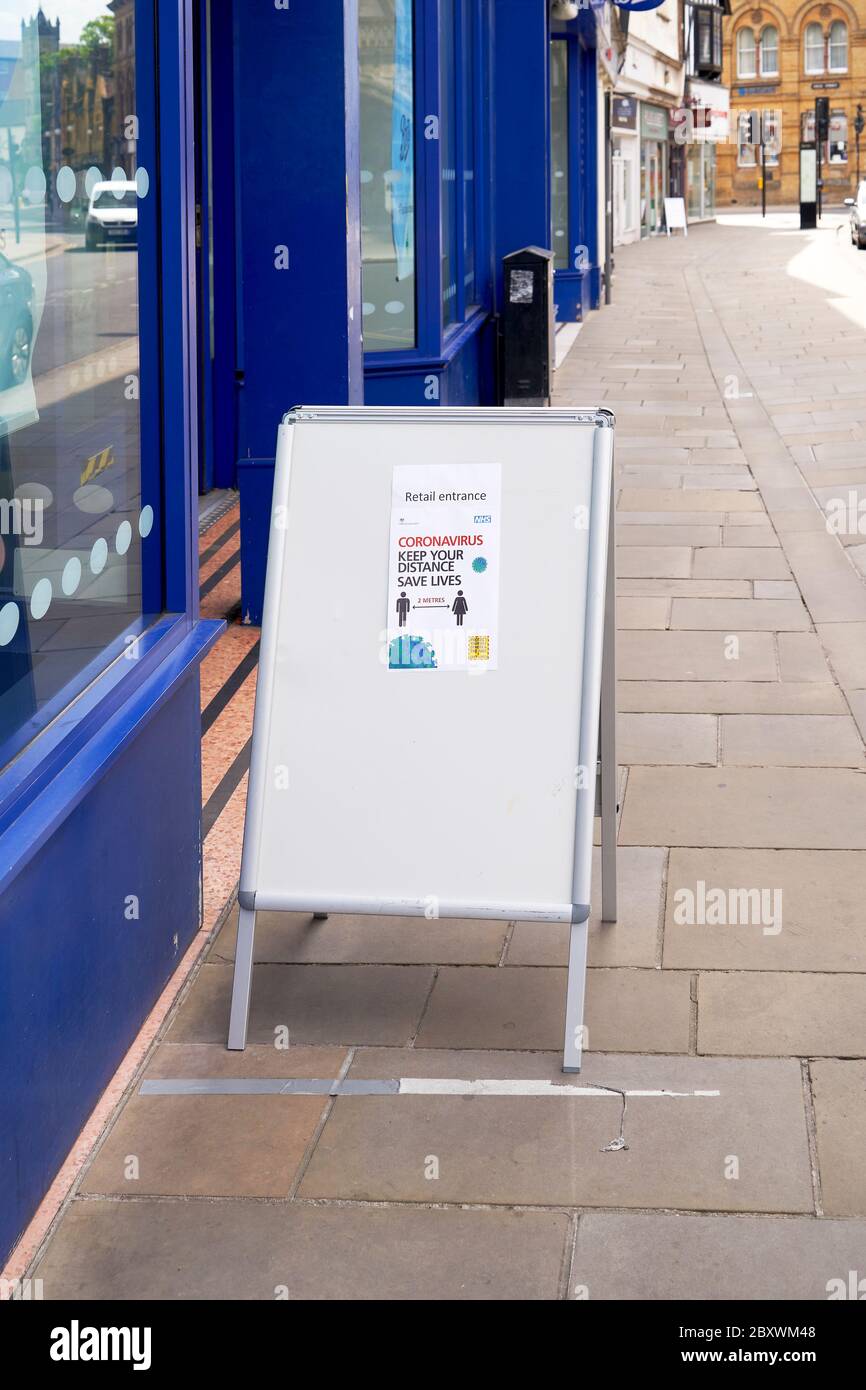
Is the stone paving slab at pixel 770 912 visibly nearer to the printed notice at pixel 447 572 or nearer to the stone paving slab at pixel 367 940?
the stone paving slab at pixel 367 940

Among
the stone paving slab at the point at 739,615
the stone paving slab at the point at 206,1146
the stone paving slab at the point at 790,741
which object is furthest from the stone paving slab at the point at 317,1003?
the stone paving slab at the point at 739,615

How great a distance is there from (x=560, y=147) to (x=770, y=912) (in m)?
18.1

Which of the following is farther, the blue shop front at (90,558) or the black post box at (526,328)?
the black post box at (526,328)

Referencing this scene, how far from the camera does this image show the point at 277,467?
357cm

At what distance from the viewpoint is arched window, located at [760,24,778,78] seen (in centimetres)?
7206

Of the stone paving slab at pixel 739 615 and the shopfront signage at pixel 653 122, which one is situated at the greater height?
the shopfront signage at pixel 653 122

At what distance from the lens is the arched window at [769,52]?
72.1 metres

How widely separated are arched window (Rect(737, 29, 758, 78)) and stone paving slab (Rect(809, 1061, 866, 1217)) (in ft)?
248

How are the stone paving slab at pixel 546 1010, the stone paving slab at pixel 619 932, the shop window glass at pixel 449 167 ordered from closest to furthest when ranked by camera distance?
the stone paving slab at pixel 546 1010, the stone paving slab at pixel 619 932, the shop window glass at pixel 449 167

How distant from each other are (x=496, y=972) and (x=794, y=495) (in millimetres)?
6208

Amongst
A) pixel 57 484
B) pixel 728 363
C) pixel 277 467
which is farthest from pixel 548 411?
pixel 728 363

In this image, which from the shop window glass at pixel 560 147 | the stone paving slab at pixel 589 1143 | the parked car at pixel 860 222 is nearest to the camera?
the stone paving slab at pixel 589 1143

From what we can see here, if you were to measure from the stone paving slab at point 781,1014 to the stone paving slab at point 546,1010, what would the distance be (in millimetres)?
64

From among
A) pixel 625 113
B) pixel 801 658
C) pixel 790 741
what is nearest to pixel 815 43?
pixel 625 113
